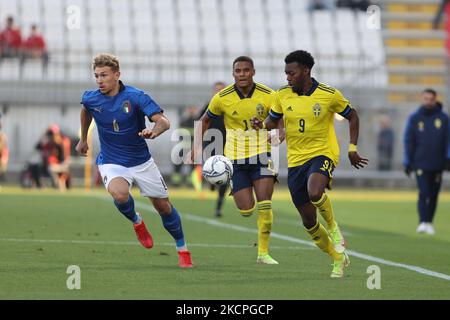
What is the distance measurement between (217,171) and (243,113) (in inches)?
32.7

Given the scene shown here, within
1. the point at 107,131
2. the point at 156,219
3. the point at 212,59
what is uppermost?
the point at 212,59

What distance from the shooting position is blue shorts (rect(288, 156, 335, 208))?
11.2 metres

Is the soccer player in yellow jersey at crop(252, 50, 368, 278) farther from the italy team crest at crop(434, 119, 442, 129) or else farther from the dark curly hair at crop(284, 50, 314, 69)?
the italy team crest at crop(434, 119, 442, 129)

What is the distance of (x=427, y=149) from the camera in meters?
19.0

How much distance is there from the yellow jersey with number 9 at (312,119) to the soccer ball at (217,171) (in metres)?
1.05

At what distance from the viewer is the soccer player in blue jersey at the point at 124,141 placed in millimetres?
11406

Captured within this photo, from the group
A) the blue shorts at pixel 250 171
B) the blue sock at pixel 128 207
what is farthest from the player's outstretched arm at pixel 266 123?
the blue sock at pixel 128 207

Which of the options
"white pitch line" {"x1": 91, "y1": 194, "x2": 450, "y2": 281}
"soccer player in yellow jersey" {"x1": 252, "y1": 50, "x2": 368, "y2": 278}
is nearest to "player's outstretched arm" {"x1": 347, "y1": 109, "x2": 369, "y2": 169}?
"soccer player in yellow jersey" {"x1": 252, "y1": 50, "x2": 368, "y2": 278}

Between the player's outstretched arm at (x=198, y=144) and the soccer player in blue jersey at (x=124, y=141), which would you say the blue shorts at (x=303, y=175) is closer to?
the soccer player in blue jersey at (x=124, y=141)

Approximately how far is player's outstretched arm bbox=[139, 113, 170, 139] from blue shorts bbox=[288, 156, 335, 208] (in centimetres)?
135

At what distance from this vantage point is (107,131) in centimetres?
1165
